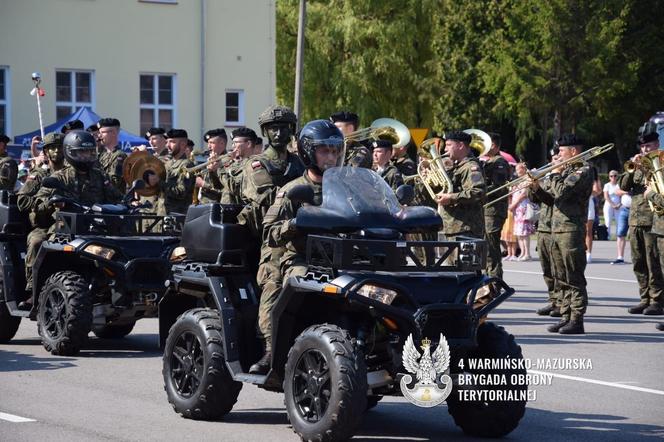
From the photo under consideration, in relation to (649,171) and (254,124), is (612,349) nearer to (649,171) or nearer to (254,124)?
(649,171)

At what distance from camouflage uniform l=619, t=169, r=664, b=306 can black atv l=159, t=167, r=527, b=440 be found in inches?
329

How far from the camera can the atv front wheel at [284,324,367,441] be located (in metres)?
7.89

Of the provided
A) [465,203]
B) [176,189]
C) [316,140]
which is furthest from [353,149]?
[316,140]

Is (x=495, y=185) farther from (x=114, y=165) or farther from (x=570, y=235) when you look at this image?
(x=114, y=165)

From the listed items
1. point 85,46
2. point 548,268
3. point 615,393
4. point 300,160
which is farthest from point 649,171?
point 85,46

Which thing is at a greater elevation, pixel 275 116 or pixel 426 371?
pixel 275 116

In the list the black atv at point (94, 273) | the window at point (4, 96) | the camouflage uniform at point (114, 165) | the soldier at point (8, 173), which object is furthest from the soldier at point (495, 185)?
the window at point (4, 96)

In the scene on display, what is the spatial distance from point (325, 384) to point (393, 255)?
85cm

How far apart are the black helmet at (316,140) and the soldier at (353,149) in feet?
9.85

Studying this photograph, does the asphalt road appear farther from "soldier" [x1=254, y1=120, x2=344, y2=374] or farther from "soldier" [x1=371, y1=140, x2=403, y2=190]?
"soldier" [x1=371, y1=140, x2=403, y2=190]

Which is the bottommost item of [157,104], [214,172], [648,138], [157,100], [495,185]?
[495,185]

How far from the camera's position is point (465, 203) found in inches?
595

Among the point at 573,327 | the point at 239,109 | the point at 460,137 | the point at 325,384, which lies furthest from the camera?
the point at 239,109

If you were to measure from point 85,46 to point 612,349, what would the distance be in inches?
1137
